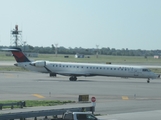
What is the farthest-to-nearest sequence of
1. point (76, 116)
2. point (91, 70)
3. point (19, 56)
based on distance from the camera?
1. point (19, 56)
2. point (91, 70)
3. point (76, 116)

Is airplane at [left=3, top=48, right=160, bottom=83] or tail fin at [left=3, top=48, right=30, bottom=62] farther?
tail fin at [left=3, top=48, right=30, bottom=62]

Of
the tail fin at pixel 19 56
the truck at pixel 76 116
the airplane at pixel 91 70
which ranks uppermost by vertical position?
the tail fin at pixel 19 56

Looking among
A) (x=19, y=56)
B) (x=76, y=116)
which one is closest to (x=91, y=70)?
(x=19, y=56)

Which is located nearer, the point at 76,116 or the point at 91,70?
the point at 76,116

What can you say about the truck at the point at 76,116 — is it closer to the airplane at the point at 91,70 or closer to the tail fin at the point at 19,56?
the airplane at the point at 91,70

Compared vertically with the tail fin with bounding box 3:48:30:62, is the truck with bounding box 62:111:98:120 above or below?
below

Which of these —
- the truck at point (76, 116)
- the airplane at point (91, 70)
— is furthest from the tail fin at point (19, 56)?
the truck at point (76, 116)

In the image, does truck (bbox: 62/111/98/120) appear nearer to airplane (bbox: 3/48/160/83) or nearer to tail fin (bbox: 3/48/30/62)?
airplane (bbox: 3/48/160/83)

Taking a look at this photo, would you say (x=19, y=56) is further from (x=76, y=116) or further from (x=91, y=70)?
(x=76, y=116)

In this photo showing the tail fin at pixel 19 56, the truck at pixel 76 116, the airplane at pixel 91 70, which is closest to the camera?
the truck at pixel 76 116

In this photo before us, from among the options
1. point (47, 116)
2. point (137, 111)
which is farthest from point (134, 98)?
point (47, 116)

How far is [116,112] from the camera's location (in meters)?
27.9

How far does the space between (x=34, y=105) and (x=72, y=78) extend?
27591mm

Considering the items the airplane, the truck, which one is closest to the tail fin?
the airplane
